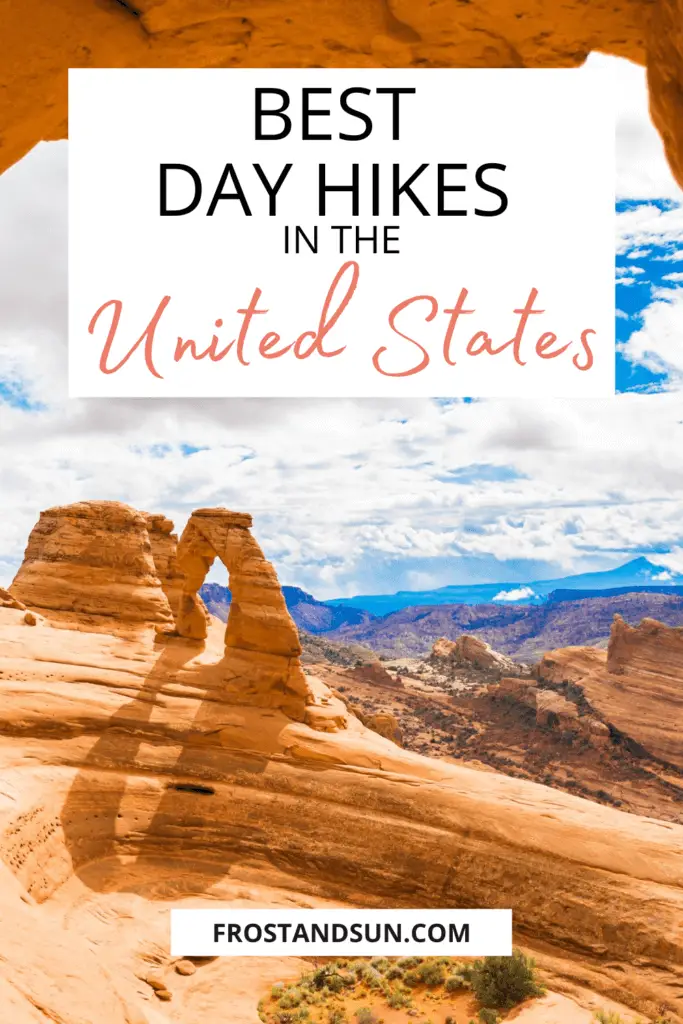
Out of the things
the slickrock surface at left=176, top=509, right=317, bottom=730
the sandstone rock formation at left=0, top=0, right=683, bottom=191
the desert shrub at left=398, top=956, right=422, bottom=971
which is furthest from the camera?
the slickrock surface at left=176, top=509, right=317, bottom=730

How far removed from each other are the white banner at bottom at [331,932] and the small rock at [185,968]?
0.22m

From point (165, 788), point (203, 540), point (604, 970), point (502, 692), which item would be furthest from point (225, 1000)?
point (502, 692)

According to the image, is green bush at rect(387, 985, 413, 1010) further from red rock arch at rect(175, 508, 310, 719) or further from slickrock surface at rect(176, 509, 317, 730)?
red rock arch at rect(175, 508, 310, 719)

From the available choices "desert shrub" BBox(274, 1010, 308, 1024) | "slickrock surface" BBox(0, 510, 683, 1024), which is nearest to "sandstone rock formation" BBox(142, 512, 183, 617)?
"slickrock surface" BBox(0, 510, 683, 1024)

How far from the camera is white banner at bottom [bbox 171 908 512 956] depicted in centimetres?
1147

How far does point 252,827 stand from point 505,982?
5894 mm

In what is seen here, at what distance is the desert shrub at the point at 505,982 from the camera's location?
1151 cm

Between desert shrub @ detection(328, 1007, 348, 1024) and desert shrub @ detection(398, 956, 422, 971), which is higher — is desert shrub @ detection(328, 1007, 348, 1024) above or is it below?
above

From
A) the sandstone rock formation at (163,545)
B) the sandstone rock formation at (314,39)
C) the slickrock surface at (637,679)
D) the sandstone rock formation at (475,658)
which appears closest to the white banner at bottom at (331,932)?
the sandstone rock formation at (314,39)

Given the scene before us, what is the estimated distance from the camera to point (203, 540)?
19.8m

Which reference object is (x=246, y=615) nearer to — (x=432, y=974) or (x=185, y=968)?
(x=185, y=968)

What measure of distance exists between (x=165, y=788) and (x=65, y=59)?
14.9 m

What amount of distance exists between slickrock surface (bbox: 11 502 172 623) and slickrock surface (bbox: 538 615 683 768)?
1177 inches

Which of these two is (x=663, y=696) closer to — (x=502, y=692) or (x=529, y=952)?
(x=502, y=692)
